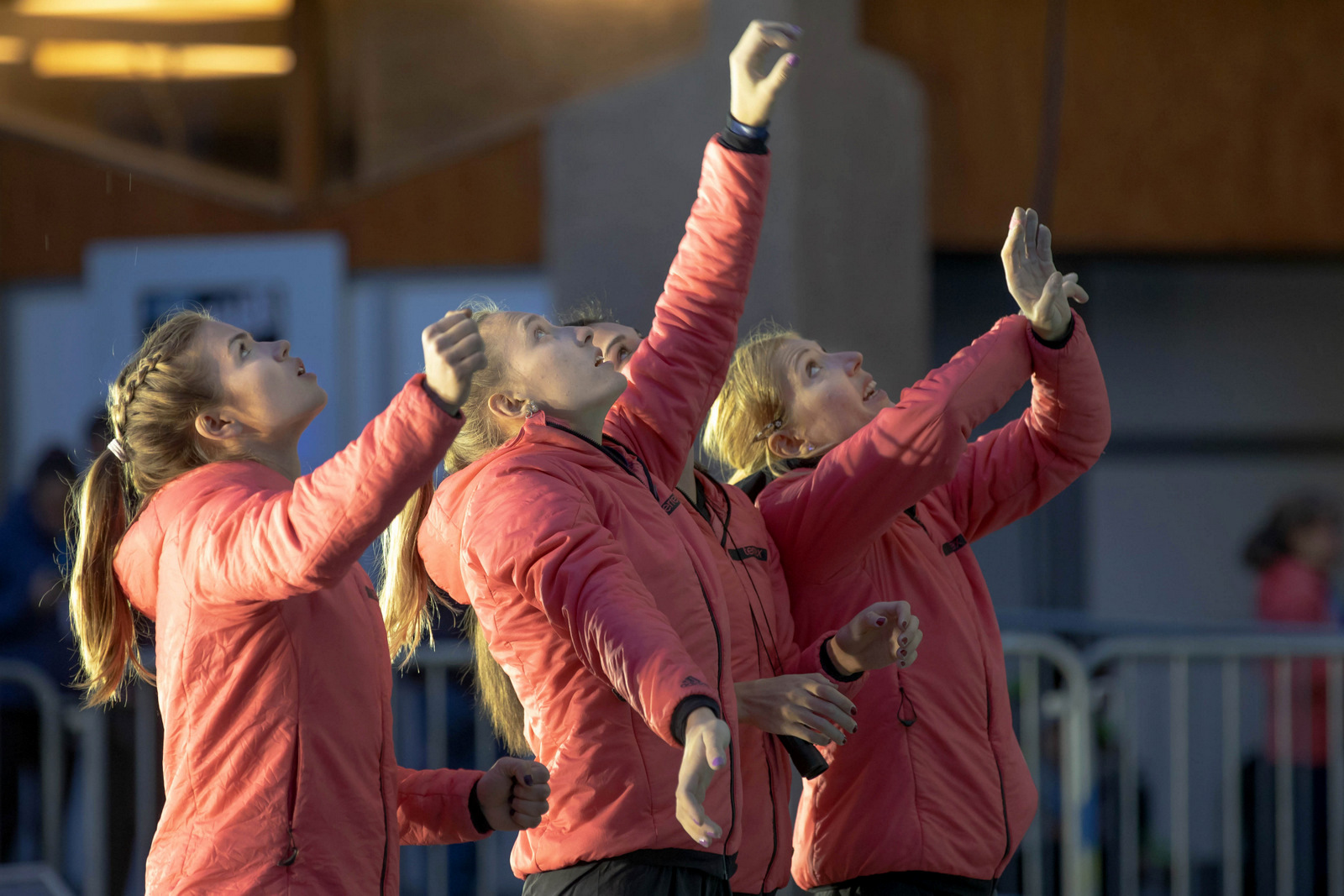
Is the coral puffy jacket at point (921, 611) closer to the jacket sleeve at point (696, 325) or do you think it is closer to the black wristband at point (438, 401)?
the jacket sleeve at point (696, 325)

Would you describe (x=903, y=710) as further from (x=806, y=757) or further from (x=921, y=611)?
(x=806, y=757)

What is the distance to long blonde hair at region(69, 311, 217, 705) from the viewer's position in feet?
6.88

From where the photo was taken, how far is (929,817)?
7.38 feet

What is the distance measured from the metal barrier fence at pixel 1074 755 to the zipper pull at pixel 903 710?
2016 mm

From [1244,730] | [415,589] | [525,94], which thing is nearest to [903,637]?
[415,589]

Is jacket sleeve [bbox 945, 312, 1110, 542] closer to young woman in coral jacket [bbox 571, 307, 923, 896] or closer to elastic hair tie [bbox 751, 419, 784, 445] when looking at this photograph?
elastic hair tie [bbox 751, 419, 784, 445]

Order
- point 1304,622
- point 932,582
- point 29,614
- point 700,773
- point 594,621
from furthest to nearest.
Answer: point 1304,622
point 29,614
point 932,582
point 594,621
point 700,773

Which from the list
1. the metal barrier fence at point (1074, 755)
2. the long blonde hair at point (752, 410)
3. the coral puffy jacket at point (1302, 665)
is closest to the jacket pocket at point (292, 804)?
the long blonde hair at point (752, 410)

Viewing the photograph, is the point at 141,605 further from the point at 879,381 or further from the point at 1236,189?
the point at 1236,189

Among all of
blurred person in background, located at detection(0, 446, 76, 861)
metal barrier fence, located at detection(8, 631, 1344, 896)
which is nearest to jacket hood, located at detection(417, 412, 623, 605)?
metal barrier fence, located at detection(8, 631, 1344, 896)

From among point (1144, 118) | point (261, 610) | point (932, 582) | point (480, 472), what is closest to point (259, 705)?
point (261, 610)

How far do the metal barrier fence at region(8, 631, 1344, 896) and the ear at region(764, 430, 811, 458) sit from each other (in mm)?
1735

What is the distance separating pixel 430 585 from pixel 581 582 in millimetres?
679

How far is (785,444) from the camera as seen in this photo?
267 cm
